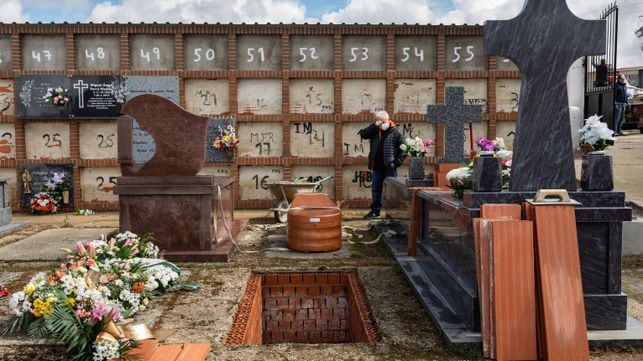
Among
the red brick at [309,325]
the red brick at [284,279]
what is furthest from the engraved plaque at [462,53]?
the red brick at [309,325]

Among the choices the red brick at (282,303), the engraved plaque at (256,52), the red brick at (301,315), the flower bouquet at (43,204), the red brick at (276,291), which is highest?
the engraved plaque at (256,52)

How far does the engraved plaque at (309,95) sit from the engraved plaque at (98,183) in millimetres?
3635

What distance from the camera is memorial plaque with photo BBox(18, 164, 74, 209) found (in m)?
9.93

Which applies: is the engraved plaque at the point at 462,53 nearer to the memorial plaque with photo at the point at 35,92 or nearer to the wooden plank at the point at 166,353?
the memorial plaque with photo at the point at 35,92

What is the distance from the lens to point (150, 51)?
32.7ft

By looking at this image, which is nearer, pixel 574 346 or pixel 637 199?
pixel 574 346

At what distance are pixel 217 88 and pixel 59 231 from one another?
380 centimetres

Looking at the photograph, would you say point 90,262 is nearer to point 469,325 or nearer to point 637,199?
point 469,325

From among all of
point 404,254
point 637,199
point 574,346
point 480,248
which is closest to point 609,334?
point 574,346

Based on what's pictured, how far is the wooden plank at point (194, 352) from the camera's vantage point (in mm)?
3238

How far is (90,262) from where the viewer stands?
425 centimetres

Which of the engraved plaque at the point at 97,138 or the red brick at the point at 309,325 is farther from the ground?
the engraved plaque at the point at 97,138

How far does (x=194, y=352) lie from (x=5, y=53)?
9.00 metres

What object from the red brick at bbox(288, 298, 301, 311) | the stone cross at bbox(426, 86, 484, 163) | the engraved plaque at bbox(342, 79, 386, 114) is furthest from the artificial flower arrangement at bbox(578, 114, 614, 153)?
the engraved plaque at bbox(342, 79, 386, 114)
